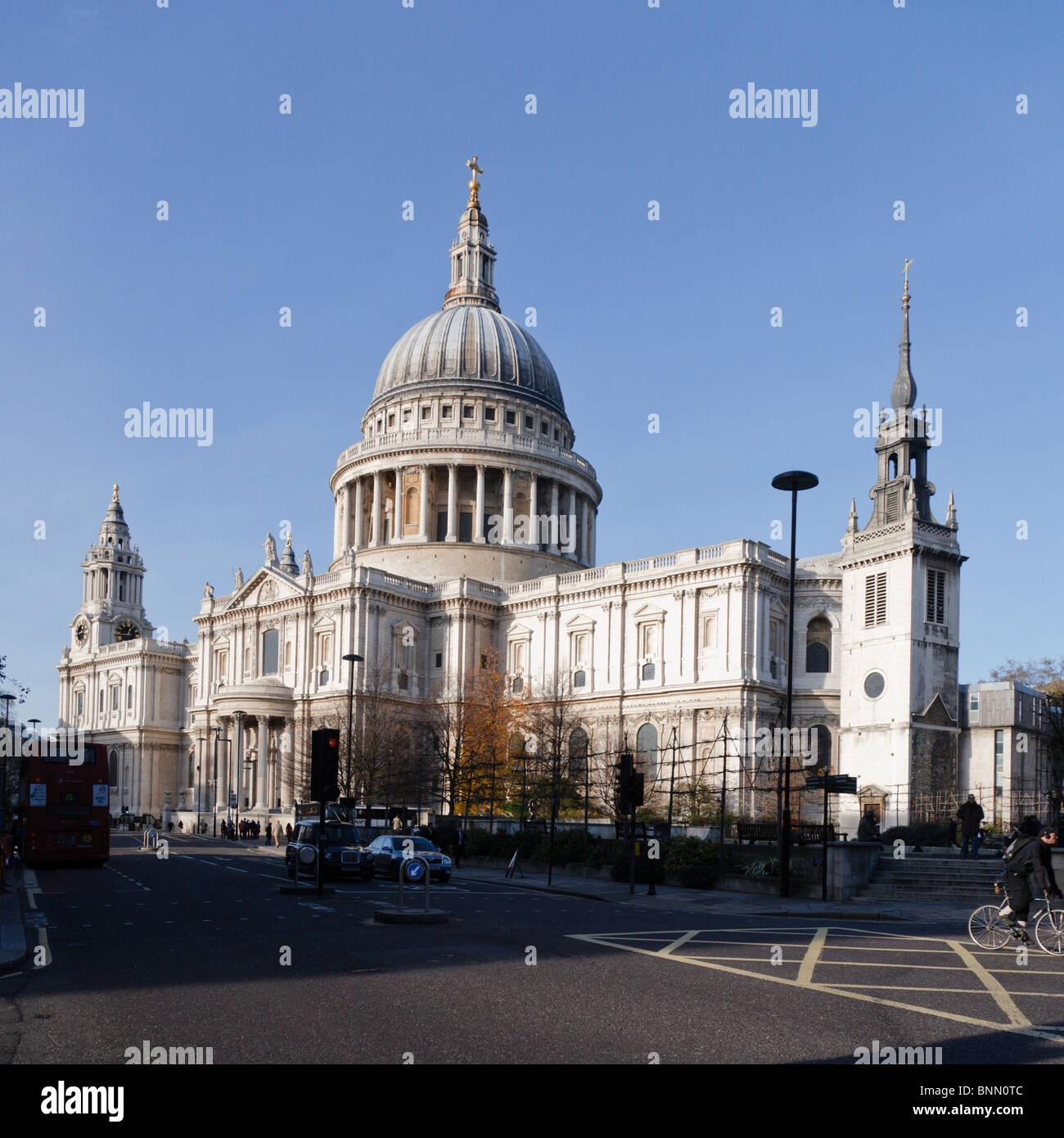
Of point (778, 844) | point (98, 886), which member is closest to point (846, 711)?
point (778, 844)

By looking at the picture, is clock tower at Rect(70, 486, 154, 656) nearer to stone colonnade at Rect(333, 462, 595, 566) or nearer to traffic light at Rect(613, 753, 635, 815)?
stone colonnade at Rect(333, 462, 595, 566)

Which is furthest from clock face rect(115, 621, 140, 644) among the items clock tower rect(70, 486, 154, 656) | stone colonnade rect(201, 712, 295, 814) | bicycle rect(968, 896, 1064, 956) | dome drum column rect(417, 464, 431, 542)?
bicycle rect(968, 896, 1064, 956)

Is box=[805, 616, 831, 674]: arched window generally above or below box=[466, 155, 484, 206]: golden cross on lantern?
below

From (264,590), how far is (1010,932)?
7510cm

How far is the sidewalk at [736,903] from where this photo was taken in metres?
25.7

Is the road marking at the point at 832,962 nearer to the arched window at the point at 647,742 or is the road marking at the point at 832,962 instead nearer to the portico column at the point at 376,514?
the arched window at the point at 647,742

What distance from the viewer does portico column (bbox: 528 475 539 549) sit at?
93.8 meters

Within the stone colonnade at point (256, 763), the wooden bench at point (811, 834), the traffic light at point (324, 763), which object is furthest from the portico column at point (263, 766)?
the traffic light at point (324, 763)

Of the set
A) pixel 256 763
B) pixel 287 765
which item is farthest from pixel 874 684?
pixel 256 763

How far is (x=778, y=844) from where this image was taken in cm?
3275

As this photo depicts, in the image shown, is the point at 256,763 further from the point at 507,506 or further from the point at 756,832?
the point at 756,832

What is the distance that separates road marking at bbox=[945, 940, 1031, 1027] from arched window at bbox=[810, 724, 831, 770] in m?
49.2

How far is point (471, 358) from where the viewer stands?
10119 centimetres

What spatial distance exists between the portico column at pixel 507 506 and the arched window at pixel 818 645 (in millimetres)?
29095
